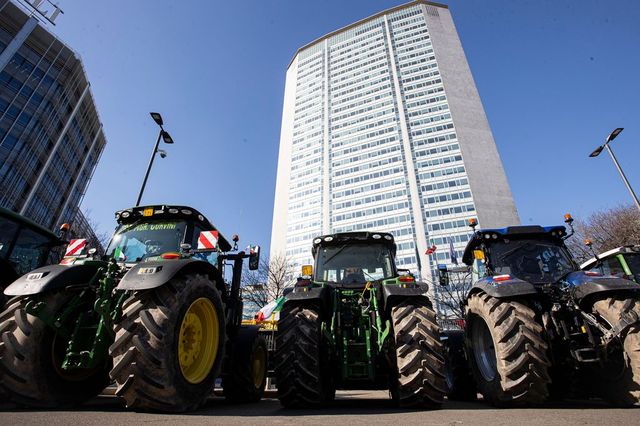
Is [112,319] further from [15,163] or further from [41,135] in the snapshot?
[41,135]

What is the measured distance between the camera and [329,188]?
85.6m

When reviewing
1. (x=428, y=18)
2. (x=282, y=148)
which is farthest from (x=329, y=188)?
(x=428, y=18)

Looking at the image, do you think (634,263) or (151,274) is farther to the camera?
A: (634,263)

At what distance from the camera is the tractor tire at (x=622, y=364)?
12.2ft

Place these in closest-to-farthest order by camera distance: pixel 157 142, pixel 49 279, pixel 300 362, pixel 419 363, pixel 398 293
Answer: pixel 49 279 → pixel 419 363 → pixel 300 362 → pixel 398 293 → pixel 157 142

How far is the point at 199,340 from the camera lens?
13.9 ft

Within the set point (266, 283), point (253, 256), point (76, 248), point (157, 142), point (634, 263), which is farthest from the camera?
point (266, 283)

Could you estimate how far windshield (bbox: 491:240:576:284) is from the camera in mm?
5848

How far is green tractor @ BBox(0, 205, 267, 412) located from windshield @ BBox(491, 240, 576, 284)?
547cm

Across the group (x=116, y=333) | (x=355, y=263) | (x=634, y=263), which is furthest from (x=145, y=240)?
(x=634, y=263)

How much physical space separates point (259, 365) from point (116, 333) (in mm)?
4135

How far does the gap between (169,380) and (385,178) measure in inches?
3175

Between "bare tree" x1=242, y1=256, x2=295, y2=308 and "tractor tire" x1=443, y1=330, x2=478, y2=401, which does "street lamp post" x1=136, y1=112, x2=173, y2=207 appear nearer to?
"tractor tire" x1=443, y1=330, x2=478, y2=401

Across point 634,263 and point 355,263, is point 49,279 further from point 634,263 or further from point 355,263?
point 634,263
